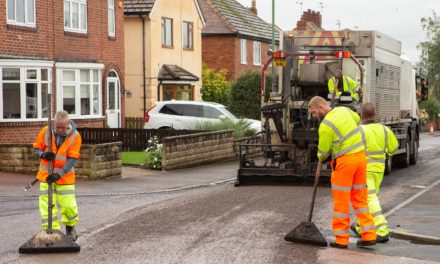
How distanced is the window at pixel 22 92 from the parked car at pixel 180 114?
4.21m

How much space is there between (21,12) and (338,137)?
58.8 feet

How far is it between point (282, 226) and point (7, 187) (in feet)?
23.8

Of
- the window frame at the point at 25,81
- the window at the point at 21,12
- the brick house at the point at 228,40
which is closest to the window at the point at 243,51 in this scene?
the brick house at the point at 228,40

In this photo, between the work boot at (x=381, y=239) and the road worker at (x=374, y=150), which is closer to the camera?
the work boot at (x=381, y=239)

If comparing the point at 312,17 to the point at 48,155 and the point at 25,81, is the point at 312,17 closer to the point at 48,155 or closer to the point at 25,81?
the point at 25,81

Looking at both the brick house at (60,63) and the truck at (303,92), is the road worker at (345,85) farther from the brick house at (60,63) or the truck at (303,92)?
the brick house at (60,63)

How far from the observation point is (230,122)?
25969 mm

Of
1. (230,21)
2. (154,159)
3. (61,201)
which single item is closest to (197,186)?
(154,159)

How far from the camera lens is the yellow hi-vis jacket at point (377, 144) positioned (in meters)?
10.8

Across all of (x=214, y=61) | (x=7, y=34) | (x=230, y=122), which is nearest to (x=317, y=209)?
(x=230, y=122)

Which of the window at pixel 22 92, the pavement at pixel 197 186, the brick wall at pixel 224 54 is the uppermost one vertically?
the brick wall at pixel 224 54

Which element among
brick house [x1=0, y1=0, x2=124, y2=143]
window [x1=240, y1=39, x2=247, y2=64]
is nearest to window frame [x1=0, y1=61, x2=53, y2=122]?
brick house [x1=0, y1=0, x2=124, y2=143]

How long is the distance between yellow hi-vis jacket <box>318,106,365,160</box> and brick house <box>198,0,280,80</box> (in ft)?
114

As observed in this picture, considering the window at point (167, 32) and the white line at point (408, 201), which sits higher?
the window at point (167, 32)
